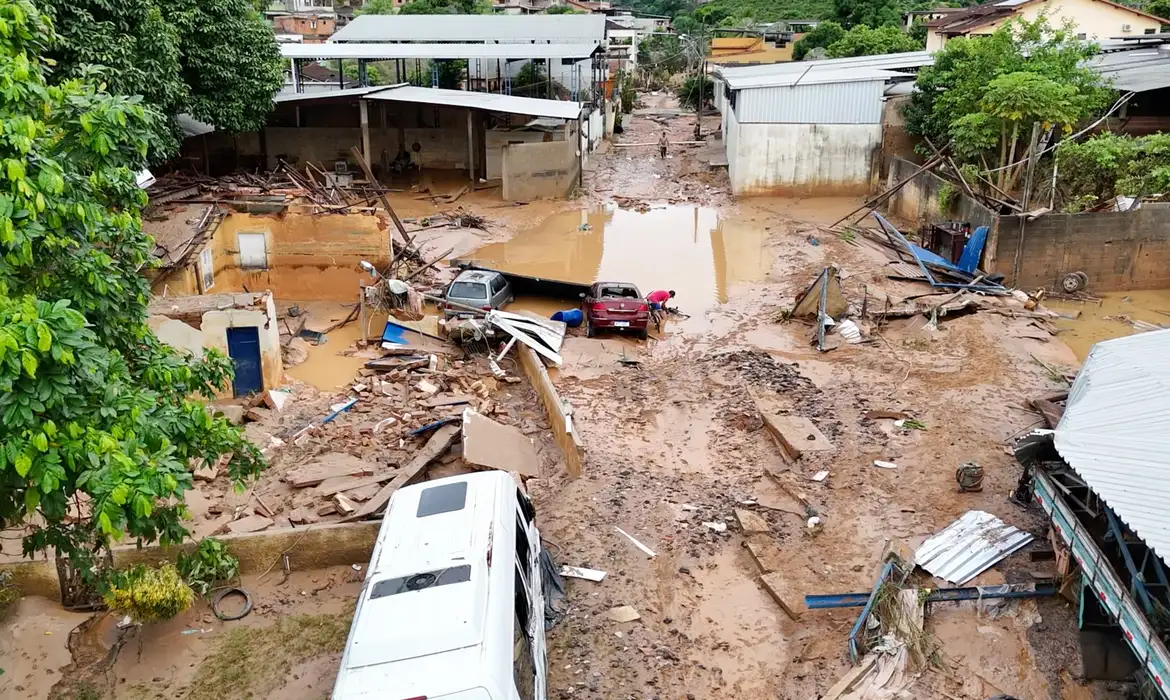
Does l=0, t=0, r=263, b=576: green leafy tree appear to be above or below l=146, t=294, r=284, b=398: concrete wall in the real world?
above

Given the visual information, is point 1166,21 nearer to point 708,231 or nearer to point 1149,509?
point 708,231

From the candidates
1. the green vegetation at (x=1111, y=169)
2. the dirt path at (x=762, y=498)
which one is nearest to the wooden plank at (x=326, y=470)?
the dirt path at (x=762, y=498)

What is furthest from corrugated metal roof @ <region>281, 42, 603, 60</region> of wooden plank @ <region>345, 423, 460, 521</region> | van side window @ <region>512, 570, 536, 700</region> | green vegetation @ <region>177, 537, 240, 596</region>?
van side window @ <region>512, 570, 536, 700</region>

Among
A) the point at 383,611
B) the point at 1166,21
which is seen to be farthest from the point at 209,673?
the point at 1166,21

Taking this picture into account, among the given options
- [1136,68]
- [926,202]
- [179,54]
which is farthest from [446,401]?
[1136,68]

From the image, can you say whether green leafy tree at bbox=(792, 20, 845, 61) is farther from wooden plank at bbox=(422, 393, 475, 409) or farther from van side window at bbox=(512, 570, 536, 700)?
van side window at bbox=(512, 570, 536, 700)

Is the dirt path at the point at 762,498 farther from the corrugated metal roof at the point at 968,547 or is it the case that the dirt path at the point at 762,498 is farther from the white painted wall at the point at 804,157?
the white painted wall at the point at 804,157
